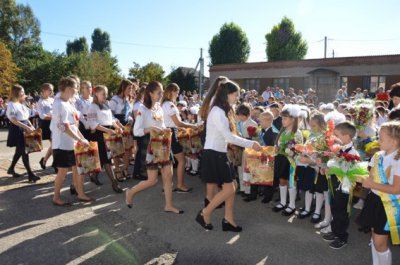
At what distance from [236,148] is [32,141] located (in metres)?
4.77

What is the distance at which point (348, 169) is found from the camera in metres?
3.90

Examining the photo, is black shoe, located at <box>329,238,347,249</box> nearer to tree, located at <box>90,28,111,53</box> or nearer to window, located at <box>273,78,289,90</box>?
window, located at <box>273,78,289,90</box>

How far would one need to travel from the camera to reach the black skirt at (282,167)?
5.60m

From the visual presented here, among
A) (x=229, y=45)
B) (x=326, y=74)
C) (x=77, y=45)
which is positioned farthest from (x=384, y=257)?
(x=77, y=45)

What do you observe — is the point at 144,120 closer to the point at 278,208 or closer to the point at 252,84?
the point at 278,208

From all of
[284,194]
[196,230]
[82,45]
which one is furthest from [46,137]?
[82,45]

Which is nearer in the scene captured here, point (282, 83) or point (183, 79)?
point (282, 83)

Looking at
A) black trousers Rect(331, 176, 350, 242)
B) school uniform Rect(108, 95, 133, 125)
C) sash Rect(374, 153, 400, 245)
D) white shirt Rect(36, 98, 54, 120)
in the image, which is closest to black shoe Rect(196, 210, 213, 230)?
black trousers Rect(331, 176, 350, 242)

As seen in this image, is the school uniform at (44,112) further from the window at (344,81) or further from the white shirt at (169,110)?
the window at (344,81)

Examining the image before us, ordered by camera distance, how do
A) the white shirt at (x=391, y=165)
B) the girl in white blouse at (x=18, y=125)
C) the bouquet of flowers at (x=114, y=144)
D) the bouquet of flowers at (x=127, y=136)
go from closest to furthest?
the white shirt at (x=391, y=165) → the bouquet of flowers at (x=114, y=144) → the girl in white blouse at (x=18, y=125) → the bouquet of flowers at (x=127, y=136)

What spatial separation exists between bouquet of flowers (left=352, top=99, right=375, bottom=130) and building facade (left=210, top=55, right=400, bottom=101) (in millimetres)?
26211

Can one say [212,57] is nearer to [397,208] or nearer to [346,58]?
[346,58]

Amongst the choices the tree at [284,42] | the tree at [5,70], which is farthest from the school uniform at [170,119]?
the tree at [284,42]

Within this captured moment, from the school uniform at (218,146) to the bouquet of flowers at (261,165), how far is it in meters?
0.70
